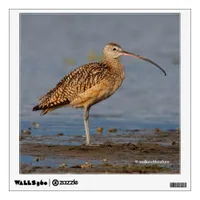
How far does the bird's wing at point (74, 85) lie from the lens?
67.4 feet

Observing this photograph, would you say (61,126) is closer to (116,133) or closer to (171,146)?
(116,133)

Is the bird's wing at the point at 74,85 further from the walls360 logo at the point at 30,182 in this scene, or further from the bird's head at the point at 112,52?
the walls360 logo at the point at 30,182

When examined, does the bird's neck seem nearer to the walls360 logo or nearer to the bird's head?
the bird's head

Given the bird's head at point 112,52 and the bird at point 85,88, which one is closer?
the bird at point 85,88

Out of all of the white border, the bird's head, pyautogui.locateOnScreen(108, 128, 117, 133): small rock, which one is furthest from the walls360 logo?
pyautogui.locateOnScreen(108, 128, 117, 133): small rock

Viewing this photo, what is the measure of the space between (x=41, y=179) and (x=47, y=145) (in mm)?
2513

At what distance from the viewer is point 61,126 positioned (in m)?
22.6

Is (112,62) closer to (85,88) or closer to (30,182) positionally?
(85,88)

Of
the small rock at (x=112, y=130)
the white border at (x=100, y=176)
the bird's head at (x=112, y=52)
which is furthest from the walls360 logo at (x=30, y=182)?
the small rock at (x=112, y=130)

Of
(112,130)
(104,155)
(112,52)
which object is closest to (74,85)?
(112,52)

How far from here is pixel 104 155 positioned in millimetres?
19984

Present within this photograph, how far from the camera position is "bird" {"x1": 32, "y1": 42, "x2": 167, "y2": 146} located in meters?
20.5

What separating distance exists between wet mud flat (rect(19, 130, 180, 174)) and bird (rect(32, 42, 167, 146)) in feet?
2.14
